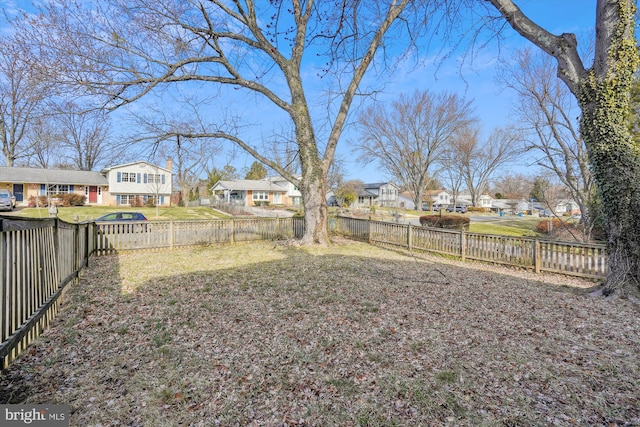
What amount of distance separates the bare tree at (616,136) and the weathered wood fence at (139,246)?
2.55 meters

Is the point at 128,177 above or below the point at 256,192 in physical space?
above

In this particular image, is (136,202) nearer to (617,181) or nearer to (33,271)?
(33,271)

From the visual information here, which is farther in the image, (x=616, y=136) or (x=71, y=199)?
(x=71, y=199)

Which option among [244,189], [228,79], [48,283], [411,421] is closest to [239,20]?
[228,79]

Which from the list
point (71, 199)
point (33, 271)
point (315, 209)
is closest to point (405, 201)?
point (71, 199)

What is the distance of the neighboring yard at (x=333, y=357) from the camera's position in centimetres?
225

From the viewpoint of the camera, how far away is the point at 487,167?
3903cm

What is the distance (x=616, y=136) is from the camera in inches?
191

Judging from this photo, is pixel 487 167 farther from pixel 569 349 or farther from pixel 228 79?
pixel 569 349

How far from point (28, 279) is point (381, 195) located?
57.3 m

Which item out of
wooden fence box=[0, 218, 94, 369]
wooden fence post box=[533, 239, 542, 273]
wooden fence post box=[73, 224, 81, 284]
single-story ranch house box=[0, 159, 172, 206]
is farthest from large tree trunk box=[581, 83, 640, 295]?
single-story ranch house box=[0, 159, 172, 206]

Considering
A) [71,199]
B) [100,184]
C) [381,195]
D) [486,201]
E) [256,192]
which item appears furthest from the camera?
[486,201]

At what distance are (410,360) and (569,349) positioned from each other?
1.73 m

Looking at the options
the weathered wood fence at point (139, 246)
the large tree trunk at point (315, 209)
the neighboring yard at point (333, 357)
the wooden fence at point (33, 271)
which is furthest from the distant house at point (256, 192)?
the neighboring yard at point (333, 357)
